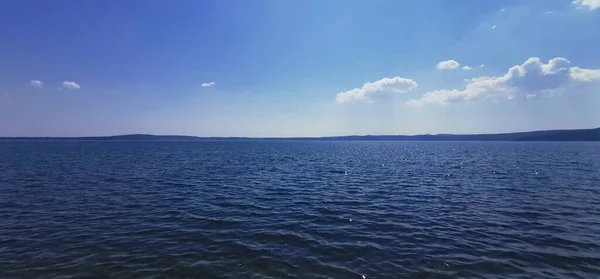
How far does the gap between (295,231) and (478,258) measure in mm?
10033

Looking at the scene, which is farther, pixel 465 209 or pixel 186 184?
pixel 186 184

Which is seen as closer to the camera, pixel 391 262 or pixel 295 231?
pixel 391 262

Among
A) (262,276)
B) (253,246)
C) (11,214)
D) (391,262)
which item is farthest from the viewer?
(11,214)

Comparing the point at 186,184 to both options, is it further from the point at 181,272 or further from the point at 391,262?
the point at 391,262

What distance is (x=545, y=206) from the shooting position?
979 inches

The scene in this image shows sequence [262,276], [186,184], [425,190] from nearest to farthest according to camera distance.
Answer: [262,276] → [425,190] → [186,184]

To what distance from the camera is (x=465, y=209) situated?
23.8m

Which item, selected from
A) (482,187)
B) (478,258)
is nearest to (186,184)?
(478,258)

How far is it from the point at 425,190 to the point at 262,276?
2628 centimetres

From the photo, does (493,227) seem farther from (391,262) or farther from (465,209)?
(391,262)

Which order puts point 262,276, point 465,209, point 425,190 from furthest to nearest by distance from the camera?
point 425,190
point 465,209
point 262,276

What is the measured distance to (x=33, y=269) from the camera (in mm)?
12531

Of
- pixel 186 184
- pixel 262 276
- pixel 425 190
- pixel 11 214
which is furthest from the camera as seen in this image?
pixel 186 184

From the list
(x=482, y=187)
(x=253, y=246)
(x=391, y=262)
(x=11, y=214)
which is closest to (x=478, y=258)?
(x=391, y=262)
